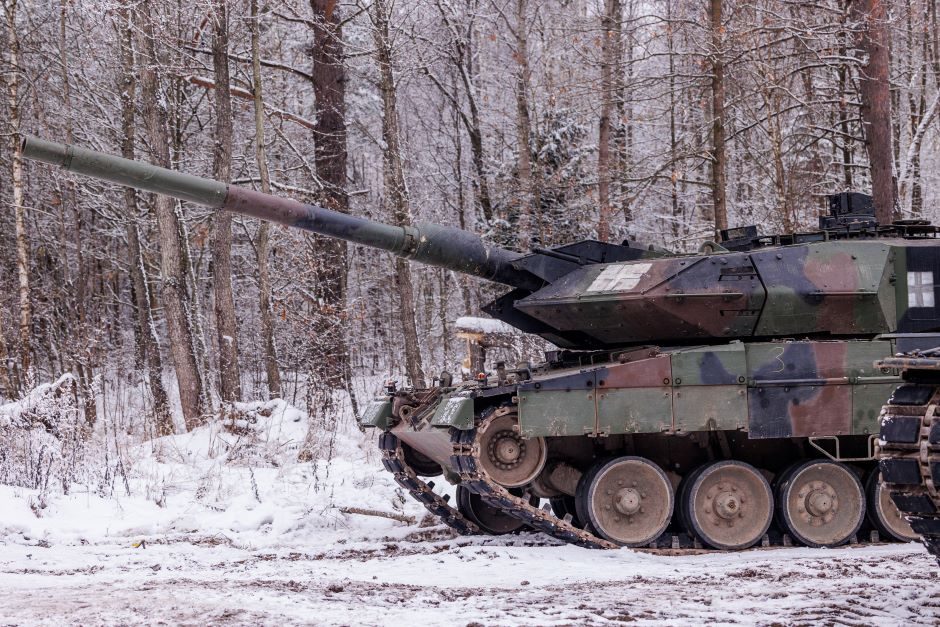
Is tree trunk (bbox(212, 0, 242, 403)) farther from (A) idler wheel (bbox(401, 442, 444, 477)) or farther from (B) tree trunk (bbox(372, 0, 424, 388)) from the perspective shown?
(A) idler wheel (bbox(401, 442, 444, 477))

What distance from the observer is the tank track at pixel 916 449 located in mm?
5719

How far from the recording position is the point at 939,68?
2583cm

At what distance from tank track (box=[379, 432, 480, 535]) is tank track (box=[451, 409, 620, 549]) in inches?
59.4

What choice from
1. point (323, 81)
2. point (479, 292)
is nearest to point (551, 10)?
point (479, 292)

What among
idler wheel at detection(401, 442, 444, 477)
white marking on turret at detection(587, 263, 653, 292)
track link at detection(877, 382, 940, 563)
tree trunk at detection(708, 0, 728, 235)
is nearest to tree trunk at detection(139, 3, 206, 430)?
idler wheel at detection(401, 442, 444, 477)

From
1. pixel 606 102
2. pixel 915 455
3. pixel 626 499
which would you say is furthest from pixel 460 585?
pixel 606 102

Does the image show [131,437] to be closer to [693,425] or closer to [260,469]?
[260,469]

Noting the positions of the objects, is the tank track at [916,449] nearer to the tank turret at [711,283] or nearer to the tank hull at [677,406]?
the tank hull at [677,406]

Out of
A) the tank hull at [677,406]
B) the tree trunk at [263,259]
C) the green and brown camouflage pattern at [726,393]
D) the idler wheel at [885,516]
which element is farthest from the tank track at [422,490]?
the tree trunk at [263,259]

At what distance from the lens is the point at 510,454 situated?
9219 mm

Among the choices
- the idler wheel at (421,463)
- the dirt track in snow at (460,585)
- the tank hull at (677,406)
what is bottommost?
the dirt track in snow at (460,585)

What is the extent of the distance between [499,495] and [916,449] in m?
3.86

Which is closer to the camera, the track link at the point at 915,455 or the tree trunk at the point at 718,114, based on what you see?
the track link at the point at 915,455

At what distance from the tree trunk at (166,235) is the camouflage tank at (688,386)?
6980 mm
